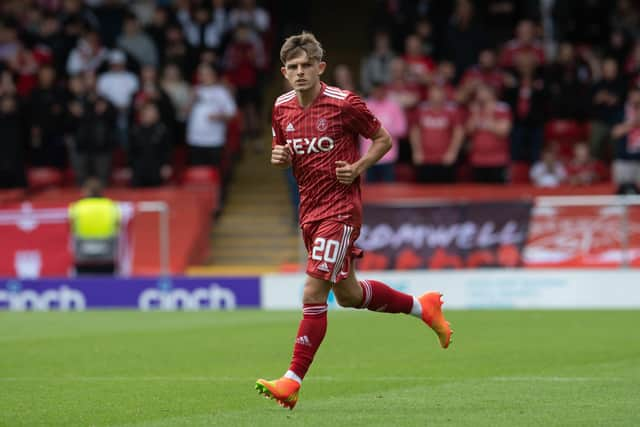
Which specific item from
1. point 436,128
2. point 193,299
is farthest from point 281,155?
point 436,128

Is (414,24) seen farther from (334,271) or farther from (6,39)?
(334,271)

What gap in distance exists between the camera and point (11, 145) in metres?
21.1

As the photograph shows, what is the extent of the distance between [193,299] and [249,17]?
21.0 ft

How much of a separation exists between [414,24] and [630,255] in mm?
6986

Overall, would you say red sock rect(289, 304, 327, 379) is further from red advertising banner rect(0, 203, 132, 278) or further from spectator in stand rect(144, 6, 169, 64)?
spectator in stand rect(144, 6, 169, 64)

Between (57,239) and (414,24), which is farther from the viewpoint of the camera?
(414,24)

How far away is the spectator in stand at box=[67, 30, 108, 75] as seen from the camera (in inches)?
864

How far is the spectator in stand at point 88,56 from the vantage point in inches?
864

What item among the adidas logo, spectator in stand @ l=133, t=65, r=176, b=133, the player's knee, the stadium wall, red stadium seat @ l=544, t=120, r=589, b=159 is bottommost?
the stadium wall

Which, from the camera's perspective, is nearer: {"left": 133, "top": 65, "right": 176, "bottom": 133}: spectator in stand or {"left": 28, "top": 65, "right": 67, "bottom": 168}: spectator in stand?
{"left": 133, "top": 65, "right": 176, "bottom": 133}: spectator in stand

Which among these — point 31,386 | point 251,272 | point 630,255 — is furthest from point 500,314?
point 31,386

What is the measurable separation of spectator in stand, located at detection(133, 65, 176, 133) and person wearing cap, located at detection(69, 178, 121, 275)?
2269 mm

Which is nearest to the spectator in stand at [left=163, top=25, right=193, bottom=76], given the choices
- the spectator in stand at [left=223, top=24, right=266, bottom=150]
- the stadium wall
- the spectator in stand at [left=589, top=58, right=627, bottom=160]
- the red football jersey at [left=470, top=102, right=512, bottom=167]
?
the spectator in stand at [left=223, top=24, right=266, bottom=150]

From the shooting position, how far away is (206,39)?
2277 cm
